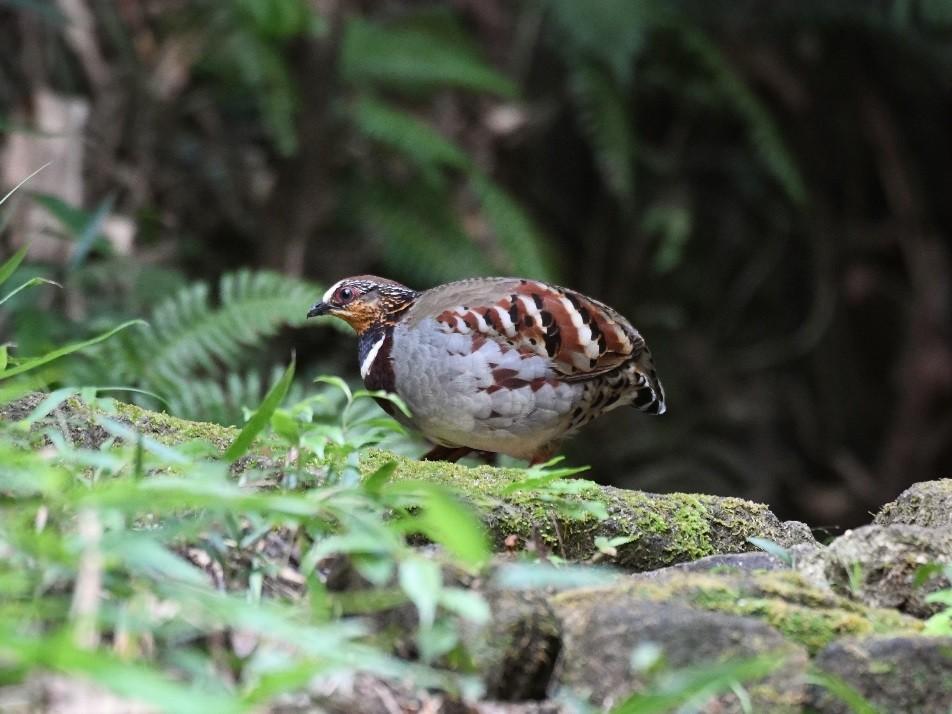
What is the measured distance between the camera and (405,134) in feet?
23.8

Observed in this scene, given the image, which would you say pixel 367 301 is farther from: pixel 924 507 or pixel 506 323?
pixel 924 507

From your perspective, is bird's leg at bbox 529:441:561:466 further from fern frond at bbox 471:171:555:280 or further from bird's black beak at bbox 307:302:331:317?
fern frond at bbox 471:171:555:280

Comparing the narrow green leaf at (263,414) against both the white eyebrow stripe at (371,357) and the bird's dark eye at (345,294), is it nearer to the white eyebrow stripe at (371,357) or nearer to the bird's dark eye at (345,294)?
the white eyebrow stripe at (371,357)

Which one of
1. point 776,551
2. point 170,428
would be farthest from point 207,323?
point 776,551

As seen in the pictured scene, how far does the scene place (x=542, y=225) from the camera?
920 cm

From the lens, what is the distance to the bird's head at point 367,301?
4.57m

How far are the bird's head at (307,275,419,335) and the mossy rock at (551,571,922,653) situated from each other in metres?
2.32

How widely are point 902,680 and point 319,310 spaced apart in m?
3.04

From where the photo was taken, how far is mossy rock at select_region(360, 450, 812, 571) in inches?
112

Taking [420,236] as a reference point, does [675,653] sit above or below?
above

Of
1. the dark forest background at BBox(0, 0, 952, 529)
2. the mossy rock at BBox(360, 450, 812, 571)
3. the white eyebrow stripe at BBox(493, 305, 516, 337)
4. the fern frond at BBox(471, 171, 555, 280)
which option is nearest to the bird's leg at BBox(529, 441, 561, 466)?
the white eyebrow stripe at BBox(493, 305, 516, 337)

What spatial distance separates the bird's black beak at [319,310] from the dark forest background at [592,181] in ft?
3.40

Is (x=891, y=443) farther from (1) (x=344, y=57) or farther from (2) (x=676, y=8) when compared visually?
(1) (x=344, y=57)

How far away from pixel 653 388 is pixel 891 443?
200 inches
